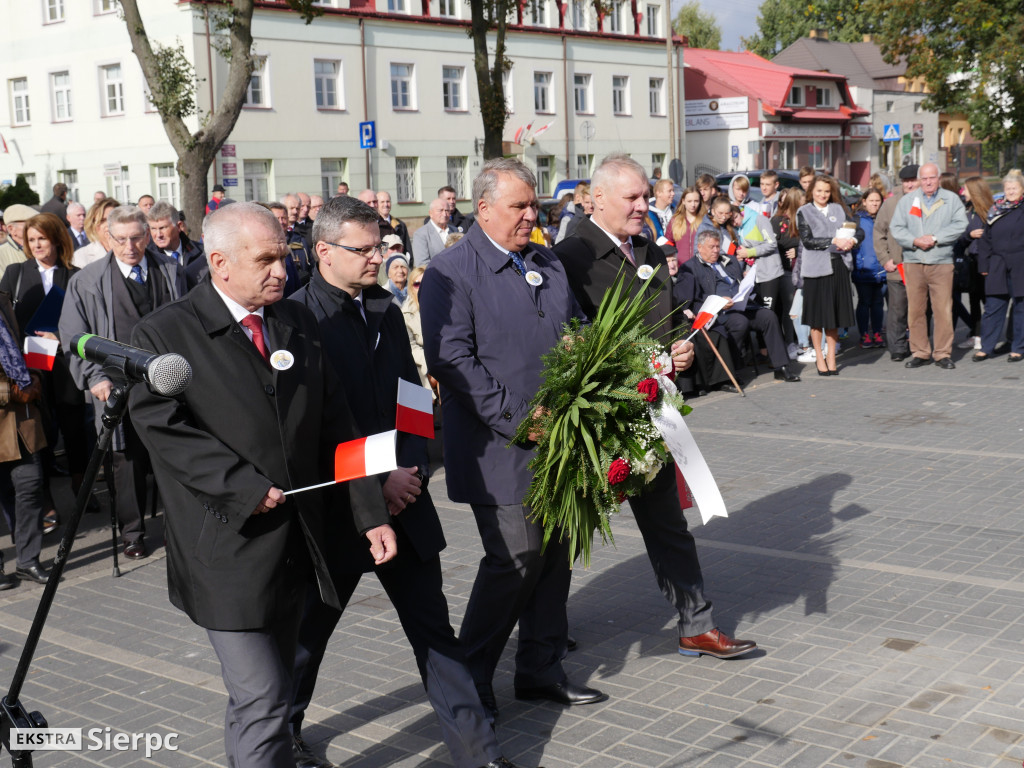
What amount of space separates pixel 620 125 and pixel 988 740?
4620cm

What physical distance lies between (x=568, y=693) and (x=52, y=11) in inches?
1527

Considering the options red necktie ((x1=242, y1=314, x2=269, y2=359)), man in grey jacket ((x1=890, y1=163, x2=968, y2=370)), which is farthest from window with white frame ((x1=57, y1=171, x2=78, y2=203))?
red necktie ((x1=242, y1=314, x2=269, y2=359))

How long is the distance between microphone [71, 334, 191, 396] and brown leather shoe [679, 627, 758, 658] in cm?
319

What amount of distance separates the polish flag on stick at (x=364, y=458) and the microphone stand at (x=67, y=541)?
0.68 meters

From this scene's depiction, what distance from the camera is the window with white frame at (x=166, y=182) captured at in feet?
114

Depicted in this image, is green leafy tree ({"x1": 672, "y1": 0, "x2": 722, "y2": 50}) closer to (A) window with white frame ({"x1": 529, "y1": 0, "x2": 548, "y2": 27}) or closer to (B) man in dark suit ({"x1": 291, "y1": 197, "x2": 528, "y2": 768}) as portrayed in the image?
(A) window with white frame ({"x1": 529, "y1": 0, "x2": 548, "y2": 27})

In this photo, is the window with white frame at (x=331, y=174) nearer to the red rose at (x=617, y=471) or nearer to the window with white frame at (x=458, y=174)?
the window with white frame at (x=458, y=174)

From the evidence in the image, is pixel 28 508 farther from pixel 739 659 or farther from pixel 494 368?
pixel 739 659

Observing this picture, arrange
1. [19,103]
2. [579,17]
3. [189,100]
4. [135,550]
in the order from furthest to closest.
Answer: [579,17]
[19,103]
[189,100]
[135,550]

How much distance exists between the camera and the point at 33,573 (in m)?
6.87

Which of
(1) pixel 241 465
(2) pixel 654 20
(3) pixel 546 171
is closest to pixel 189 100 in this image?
(1) pixel 241 465

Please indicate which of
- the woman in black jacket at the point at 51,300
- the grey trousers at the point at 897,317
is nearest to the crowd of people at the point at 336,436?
the woman in black jacket at the point at 51,300

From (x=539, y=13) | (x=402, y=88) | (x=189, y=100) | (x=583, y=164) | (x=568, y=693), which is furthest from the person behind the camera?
(x=583, y=164)

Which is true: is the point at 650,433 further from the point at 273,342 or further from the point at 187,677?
the point at 187,677
